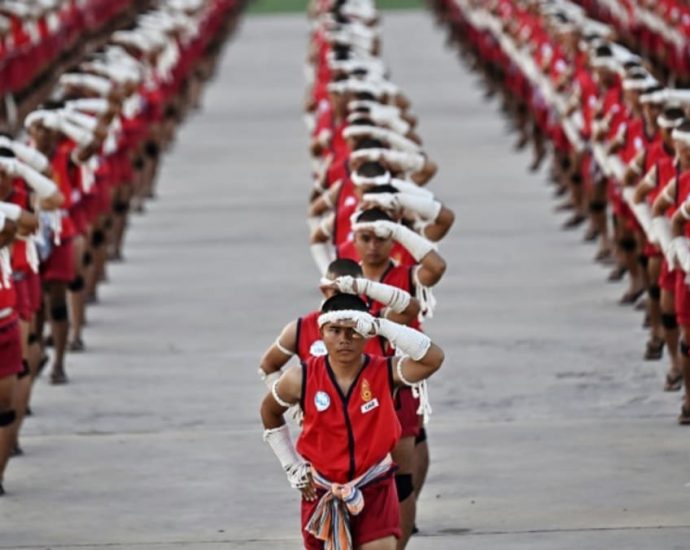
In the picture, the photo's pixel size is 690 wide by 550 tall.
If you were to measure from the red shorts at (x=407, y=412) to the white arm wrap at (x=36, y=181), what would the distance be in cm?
327

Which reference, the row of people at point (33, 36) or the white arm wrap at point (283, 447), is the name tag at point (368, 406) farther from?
the row of people at point (33, 36)

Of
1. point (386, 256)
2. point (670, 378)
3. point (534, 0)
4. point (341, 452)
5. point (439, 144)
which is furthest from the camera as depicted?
point (439, 144)

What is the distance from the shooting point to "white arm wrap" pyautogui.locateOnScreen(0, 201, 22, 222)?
12.9 meters

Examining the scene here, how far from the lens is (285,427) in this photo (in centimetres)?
1028

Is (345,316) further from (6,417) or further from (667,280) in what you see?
(667,280)

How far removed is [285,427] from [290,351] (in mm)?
639

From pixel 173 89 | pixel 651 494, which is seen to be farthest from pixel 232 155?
pixel 651 494

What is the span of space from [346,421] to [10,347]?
3.34m

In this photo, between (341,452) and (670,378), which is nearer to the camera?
(341,452)

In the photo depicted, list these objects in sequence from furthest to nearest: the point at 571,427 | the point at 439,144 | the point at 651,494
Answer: the point at 439,144 → the point at 571,427 → the point at 651,494

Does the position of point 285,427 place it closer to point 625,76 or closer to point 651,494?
point 651,494

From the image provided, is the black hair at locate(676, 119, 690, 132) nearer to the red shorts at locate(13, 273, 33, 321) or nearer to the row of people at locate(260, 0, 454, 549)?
the row of people at locate(260, 0, 454, 549)

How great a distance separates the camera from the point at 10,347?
1280cm

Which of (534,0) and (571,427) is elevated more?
(571,427)
